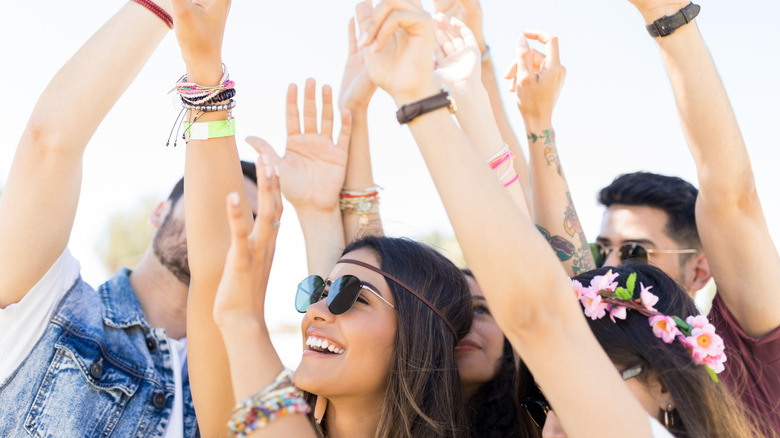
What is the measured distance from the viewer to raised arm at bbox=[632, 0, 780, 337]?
2.64 metres

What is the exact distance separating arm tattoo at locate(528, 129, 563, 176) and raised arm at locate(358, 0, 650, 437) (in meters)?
1.60

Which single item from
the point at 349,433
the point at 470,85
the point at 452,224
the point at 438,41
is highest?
the point at 438,41

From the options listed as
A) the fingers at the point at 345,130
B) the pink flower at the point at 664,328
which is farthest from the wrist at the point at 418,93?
the fingers at the point at 345,130

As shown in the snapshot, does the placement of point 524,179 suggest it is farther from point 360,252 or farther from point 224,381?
point 224,381

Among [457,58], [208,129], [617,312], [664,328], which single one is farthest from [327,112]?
[664,328]

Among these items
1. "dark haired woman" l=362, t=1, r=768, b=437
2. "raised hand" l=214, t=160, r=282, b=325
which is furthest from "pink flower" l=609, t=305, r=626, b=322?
"raised hand" l=214, t=160, r=282, b=325

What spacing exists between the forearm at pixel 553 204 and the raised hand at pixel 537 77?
0.07 metres

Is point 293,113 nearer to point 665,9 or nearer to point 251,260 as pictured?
point 251,260

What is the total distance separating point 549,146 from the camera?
134 inches

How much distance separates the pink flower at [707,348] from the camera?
7.12 ft

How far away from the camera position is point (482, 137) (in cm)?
272

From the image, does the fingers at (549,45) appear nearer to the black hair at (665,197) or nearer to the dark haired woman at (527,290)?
the black hair at (665,197)

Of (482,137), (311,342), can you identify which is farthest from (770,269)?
(311,342)

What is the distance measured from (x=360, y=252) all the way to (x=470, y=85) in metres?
0.78
